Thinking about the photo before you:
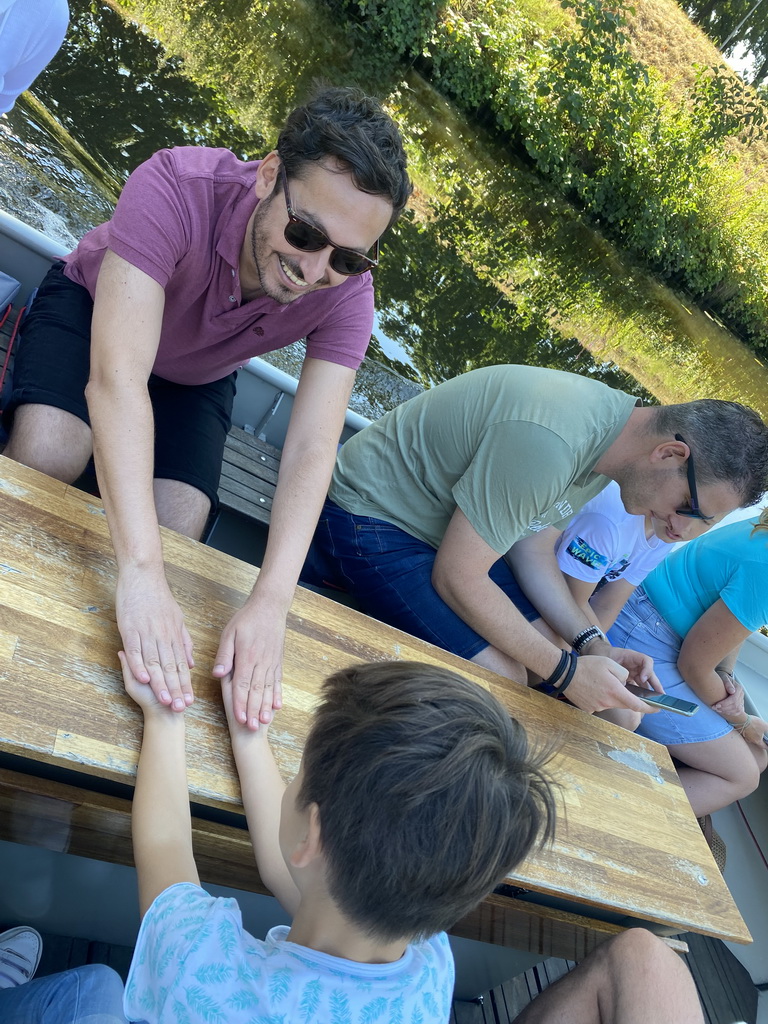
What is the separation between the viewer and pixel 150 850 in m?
1.02

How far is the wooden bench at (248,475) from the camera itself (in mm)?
2232

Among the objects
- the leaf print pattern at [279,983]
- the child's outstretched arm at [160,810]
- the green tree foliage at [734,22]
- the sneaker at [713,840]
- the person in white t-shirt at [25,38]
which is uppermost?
the green tree foliage at [734,22]

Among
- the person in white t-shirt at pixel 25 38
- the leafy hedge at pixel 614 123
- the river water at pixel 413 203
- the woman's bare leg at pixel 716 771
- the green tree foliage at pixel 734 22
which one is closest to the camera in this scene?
the person in white t-shirt at pixel 25 38

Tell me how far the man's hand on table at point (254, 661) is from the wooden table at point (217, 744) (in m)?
0.04

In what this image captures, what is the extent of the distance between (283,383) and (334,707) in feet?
5.38

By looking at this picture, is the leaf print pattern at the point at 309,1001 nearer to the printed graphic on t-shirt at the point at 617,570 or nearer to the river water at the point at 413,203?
the printed graphic on t-shirt at the point at 617,570

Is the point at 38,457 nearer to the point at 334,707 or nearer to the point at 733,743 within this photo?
the point at 334,707

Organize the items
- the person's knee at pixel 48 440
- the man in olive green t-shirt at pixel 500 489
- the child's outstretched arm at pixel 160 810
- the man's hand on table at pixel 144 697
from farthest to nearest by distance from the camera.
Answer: the man in olive green t-shirt at pixel 500 489, the person's knee at pixel 48 440, the man's hand on table at pixel 144 697, the child's outstretched arm at pixel 160 810

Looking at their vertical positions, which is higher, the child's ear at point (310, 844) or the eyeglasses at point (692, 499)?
the eyeglasses at point (692, 499)

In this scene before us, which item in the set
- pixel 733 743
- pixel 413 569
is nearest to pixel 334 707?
pixel 413 569

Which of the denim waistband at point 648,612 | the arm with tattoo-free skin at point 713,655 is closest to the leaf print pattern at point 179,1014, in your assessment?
the arm with tattoo-free skin at point 713,655

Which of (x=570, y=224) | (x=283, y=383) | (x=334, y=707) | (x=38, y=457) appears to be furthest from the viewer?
(x=570, y=224)

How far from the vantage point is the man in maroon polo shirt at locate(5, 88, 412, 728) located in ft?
4.22

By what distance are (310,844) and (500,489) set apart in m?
1.15
